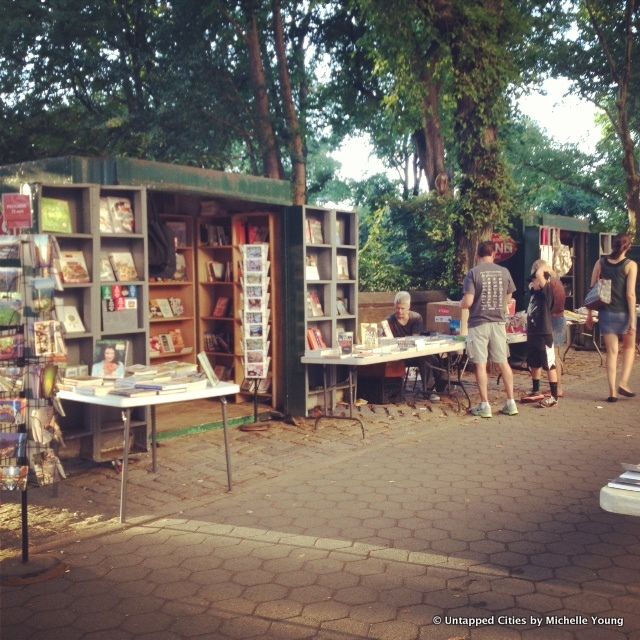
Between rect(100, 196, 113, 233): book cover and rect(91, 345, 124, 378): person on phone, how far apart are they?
47.0 inches

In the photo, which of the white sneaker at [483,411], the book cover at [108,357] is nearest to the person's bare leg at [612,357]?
the white sneaker at [483,411]

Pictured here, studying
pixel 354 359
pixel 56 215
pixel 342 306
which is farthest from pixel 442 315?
pixel 56 215

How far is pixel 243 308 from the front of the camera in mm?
8758

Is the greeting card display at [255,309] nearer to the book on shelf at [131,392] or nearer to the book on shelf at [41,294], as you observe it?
the book on shelf at [131,392]

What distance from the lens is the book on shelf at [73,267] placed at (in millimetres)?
6371

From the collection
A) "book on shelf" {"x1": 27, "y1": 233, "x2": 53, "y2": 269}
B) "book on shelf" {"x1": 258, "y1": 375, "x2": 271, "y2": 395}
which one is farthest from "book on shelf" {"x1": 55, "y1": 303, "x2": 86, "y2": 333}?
"book on shelf" {"x1": 258, "y1": 375, "x2": 271, "y2": 395}

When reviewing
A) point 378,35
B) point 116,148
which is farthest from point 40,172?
point 116,148

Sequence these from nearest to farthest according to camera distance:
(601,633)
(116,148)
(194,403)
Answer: (601,633)
(194,403)
(116,148)

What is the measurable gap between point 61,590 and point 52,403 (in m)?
1.21

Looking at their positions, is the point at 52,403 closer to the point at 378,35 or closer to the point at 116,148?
the point at 378,35

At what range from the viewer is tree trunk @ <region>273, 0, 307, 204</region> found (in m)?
20.3

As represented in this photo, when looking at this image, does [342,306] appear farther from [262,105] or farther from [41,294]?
[262,105]

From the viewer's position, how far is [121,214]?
268 inches

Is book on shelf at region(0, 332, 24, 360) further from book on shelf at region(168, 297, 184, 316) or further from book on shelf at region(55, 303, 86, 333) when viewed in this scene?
book on shelf at region(168, 297, 184, 316)
